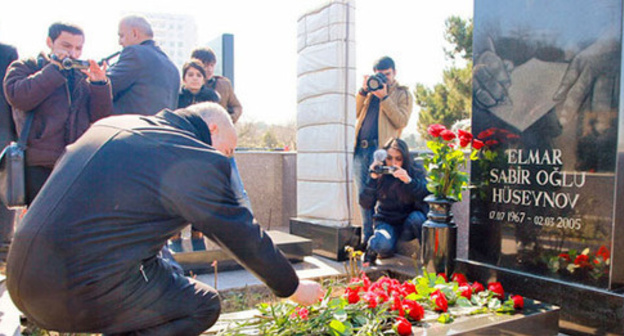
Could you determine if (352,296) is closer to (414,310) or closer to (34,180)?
(414,310)

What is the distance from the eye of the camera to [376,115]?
4.88 metres

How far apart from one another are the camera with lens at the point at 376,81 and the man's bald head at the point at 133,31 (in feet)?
6.83

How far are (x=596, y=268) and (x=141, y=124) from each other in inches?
97.2

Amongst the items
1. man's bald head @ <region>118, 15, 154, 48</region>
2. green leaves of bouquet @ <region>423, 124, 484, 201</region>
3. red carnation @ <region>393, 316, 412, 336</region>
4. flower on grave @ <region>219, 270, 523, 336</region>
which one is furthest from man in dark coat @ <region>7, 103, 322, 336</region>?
man's bald head @ <region>118, 15, 154, 48</region>

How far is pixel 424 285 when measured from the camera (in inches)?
108

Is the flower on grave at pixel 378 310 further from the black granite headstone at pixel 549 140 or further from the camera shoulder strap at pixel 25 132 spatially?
the camera shoulder strap at pixel 25 132

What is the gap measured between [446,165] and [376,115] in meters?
1.78

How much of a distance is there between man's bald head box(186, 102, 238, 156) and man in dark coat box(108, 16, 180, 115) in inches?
60.8

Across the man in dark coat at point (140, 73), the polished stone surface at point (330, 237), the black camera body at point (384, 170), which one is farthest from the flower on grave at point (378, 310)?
the polished stone surface at point (330, 237)

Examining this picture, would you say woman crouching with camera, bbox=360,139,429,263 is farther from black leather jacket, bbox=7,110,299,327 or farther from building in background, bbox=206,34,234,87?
building in background, bbox=206,34,234,87

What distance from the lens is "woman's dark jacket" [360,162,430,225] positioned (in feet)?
13.8

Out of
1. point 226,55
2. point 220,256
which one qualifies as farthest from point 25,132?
point 226,55

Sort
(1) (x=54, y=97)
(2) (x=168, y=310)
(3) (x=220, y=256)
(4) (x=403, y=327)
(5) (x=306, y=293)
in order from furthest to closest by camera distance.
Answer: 1. (3) (x=220, y=256)
2. (1) (x=54, y=97)
3. (4) (x=403, y=327)
4. (5) (x=306, y=293)
5. (2) (x=168, y=310)

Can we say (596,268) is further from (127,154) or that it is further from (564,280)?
(127,154)
